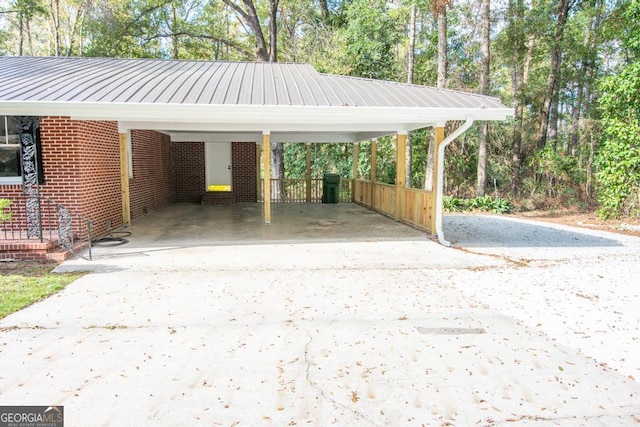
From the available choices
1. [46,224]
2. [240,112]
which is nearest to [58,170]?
[46,224]

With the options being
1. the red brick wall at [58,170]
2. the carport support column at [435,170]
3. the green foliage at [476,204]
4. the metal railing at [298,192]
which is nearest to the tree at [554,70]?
the green foliage at [476,204]

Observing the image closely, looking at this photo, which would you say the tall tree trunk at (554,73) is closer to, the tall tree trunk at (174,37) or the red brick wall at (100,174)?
the red brick wall at (100,174)

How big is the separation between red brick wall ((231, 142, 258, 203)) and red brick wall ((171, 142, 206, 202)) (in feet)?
4.05

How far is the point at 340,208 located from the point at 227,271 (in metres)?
8.57

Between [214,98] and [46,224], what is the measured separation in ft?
12.7

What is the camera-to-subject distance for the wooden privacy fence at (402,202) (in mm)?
9359

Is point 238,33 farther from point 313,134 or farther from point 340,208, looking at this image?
point 340,208

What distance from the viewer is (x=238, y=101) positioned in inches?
295

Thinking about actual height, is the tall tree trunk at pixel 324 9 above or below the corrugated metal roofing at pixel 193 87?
above

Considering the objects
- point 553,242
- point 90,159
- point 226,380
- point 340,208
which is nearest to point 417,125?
point 553,242

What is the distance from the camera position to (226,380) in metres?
3.07

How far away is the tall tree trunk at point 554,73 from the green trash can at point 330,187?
8510 mm

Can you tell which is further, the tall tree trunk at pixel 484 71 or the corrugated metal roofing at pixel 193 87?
the tall tree trunk at pixel 484 71

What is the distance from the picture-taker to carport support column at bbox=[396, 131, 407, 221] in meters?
10.6
